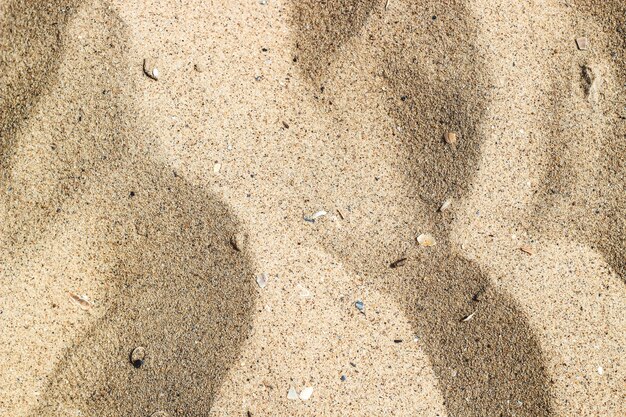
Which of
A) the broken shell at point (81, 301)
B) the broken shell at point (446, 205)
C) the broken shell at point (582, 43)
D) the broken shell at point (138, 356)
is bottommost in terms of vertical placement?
the broken shell at point (138, 356)

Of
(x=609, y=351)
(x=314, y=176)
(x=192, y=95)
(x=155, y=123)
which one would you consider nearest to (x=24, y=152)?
(x=155, y=123)

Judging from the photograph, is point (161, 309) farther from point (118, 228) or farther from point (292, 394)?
point (292, 394)

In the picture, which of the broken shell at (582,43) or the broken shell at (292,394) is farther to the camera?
the broken shell at (582,43)

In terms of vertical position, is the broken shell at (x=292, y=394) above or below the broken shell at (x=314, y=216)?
below

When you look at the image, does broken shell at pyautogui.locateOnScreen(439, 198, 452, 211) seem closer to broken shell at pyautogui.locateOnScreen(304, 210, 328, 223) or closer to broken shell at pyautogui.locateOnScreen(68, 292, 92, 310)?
broken shell at pyautogui.locateOnScreen(304, 210, 328, 223)

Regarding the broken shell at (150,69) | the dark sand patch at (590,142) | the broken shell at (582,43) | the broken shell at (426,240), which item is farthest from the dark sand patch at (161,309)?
the broken shell at (582,43)

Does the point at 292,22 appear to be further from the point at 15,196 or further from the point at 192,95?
the point at 15,196

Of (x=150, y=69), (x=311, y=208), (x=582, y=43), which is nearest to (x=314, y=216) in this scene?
(x=311, y=208)

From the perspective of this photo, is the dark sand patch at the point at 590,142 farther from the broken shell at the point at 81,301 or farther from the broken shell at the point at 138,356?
the broken shell at the point at 81,301
